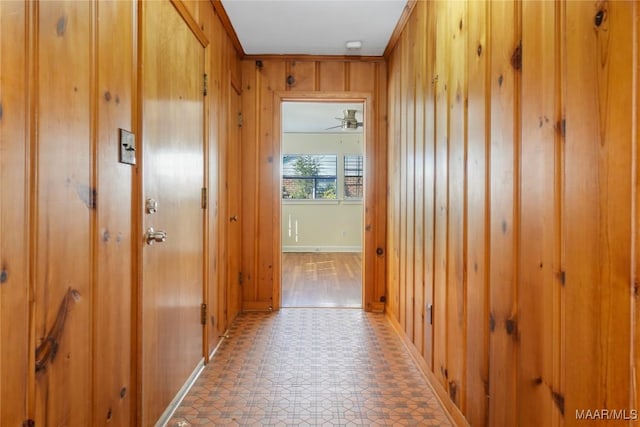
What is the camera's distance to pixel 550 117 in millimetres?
1040

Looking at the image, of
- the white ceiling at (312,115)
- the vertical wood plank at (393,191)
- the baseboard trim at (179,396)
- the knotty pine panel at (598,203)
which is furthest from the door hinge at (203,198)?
the white ceiling at (312,115)

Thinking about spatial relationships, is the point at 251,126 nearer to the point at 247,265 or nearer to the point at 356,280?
the point at 247,265

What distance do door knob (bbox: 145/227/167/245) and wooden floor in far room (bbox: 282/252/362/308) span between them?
2.30 metres

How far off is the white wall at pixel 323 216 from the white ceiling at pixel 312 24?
4227mm

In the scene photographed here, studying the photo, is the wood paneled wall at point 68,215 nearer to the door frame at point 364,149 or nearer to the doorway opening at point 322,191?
the door frame at point 364,149

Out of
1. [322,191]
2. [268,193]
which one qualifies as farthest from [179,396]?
[322,191]

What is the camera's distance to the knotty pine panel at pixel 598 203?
0.77 metres

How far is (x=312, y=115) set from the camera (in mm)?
6414

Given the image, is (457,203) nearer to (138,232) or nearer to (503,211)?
(503,211)

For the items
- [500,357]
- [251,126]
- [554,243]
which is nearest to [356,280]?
[251,126]

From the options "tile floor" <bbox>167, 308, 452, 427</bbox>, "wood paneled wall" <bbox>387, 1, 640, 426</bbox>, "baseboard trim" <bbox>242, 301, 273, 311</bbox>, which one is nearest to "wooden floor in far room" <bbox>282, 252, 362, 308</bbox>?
"baseboard trim" <bbox>242, 301, 273, 311</bbox>

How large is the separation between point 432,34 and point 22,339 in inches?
92.1

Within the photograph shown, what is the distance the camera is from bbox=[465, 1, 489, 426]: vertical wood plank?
1.48 metres

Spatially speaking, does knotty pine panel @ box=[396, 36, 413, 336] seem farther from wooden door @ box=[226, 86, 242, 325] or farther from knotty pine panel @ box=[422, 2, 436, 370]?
wooden door @ box=[226, 86, 242, 325]
